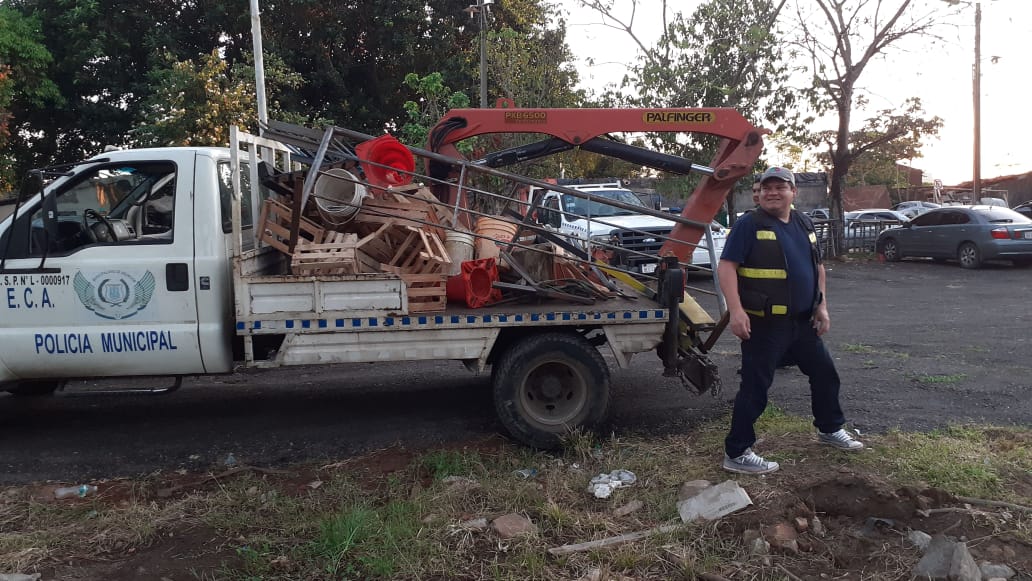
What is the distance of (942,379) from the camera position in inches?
265

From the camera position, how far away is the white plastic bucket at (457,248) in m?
5.36

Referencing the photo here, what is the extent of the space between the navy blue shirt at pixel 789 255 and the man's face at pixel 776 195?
0.23 feet

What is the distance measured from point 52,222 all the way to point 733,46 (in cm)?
1569

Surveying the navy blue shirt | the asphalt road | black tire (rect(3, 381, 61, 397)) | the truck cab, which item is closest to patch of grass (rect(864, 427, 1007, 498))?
the asphalt road

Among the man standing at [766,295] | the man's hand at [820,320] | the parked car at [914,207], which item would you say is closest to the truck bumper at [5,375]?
the man standing at [766,295]

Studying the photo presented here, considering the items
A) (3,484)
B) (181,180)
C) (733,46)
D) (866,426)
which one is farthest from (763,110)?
(3,484)

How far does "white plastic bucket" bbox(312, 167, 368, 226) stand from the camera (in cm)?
522

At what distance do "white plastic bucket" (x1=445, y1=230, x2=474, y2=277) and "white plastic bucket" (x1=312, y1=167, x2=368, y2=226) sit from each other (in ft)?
2.24

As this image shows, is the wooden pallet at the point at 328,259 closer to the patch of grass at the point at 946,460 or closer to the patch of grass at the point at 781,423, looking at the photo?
the patch of grass at the point at 781,423

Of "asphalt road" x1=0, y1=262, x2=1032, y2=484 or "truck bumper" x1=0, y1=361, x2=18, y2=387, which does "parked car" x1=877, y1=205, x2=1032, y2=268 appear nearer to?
"asphalt road" x1=0, y1=262, x2=1032, y2=484

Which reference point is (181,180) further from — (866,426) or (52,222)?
(866,426)

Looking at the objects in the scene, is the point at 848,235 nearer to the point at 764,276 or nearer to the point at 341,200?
the point at 764,276

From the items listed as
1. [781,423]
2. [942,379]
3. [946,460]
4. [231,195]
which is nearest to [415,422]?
[231,195]

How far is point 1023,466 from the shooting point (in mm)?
4422
